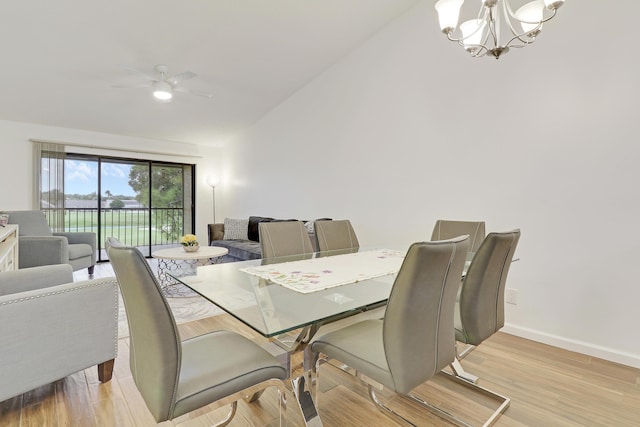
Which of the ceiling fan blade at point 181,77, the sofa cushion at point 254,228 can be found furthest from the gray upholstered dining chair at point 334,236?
the sofa cushion at point 254,228

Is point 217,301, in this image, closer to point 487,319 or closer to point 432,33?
point 487,319

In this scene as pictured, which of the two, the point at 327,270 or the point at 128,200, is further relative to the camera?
the point at 128,200

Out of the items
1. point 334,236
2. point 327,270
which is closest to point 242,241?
point 334,236

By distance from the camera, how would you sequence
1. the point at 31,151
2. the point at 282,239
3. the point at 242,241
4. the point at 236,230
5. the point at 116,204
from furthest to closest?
the point at 116,204 → the point at 236,230 → the point at 242,241 → the point at 31,151 → the point at 282,239

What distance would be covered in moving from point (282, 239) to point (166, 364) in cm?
155

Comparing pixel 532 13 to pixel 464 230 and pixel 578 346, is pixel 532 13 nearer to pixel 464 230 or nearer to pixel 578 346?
pixel 464 230

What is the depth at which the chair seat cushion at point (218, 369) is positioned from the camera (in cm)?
102

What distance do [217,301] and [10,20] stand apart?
3410 mm

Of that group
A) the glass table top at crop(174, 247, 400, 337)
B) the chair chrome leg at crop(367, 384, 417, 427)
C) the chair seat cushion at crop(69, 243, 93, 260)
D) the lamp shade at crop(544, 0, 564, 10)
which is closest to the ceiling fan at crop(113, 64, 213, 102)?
the chair seat cushion at crop(69, 243, 93, 260)

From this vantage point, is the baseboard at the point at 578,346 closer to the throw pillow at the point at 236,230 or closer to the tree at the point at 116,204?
the throw pillow at the point at 236,230

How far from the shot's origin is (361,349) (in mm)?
1318

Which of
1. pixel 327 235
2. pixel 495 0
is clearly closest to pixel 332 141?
pixel 327 235

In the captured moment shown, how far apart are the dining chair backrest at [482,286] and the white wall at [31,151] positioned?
5945 millimetres

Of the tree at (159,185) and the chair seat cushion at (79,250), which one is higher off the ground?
the tree at (159,185)
